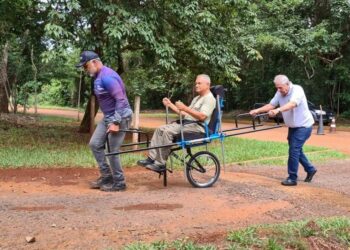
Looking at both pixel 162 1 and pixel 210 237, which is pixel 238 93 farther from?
pixel 210 237

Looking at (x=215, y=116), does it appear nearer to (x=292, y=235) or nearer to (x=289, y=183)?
(x=289, y=183)

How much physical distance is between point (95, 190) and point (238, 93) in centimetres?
2911

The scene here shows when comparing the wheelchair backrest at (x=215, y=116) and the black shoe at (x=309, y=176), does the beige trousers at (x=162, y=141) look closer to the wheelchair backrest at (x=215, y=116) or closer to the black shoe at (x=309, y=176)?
the wheelchair backrest at (x=215, y=116)

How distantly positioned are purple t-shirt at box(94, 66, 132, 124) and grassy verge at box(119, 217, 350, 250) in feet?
8.36

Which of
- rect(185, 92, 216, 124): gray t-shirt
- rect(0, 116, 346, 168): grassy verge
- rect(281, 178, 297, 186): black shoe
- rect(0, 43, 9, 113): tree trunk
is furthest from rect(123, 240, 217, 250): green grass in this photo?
rect(0, 43, 9, 113): tree trunk

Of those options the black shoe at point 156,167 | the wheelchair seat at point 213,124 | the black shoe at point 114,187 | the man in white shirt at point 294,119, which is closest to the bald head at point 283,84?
the man in white shirt at point 294,119

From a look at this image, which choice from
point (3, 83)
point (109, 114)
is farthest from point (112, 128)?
point (3, 83)

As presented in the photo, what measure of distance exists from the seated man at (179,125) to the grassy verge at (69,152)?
2005mm

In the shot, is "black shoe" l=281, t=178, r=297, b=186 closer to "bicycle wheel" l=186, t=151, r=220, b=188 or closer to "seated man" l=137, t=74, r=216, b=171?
"bicycle wheel" l=186, t=151, r=220, b=188

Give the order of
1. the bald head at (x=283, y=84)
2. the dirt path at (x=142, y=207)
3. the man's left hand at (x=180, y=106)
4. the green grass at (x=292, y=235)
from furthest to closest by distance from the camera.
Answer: the bald head at (x=283, y=84) → the man's left hand at (x=180, y=106) → the dirt path at (x=142, y=207) → the green grass at (x=292, y=235)

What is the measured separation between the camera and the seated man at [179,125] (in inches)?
283

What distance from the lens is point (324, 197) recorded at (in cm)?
721

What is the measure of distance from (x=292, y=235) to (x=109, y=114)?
121 inches

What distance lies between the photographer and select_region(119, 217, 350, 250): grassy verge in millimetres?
4609
